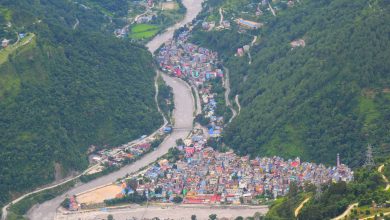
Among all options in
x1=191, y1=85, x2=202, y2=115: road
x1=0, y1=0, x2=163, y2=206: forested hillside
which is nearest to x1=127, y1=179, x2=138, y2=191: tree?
x1=0, y1=0, x2=163, y2=206: forested hillside

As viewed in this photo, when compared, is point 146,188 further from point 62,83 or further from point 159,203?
point 62,83

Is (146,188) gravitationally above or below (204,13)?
below

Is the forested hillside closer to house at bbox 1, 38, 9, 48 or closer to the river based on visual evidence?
house at bbox 1, 38, 9, 48

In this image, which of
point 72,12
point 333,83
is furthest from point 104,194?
point 72,12

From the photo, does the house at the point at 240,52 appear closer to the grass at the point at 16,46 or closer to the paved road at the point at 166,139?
the paved road at the point at 166,139

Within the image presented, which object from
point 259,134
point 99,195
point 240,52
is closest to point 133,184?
point 99,195

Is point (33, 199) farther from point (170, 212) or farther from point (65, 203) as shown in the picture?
point (170, 212)
